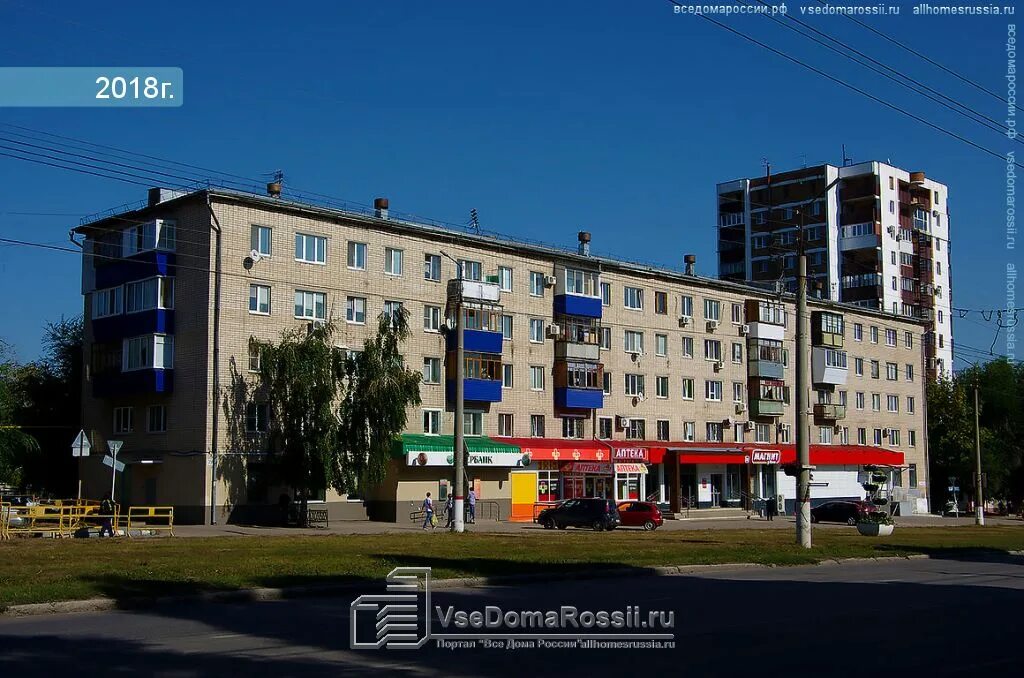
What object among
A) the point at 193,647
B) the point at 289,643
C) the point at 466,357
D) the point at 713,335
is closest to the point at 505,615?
the point at 289,643

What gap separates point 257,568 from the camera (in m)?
21.6

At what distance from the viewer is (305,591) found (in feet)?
61.4

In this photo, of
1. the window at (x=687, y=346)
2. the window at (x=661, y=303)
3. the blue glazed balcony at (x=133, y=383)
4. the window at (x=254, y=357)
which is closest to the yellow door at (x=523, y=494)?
the window at (x=661, y=303)

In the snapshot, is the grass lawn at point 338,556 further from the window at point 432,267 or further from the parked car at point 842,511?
the window at point 432,267

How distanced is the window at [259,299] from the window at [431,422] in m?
10.3

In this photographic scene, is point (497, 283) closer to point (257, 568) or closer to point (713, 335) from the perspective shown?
point (713, 335)

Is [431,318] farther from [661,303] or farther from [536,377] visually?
[661,303]

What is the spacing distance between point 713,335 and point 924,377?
28218mm

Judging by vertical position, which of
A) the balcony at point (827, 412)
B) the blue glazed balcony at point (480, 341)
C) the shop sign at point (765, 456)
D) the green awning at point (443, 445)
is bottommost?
the shop sign at point (765, 456)

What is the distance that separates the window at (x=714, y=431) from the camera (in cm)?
7212

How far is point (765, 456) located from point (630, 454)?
512 inches

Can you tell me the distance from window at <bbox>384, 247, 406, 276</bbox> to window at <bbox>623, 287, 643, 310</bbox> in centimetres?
1681

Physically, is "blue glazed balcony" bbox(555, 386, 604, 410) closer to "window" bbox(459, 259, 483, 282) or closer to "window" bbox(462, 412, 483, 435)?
"window" bbox(462, 412, 483, 435)

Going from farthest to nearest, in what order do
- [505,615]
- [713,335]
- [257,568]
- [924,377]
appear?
[924,377] → [713,335] → [257,568] → [505,615]
